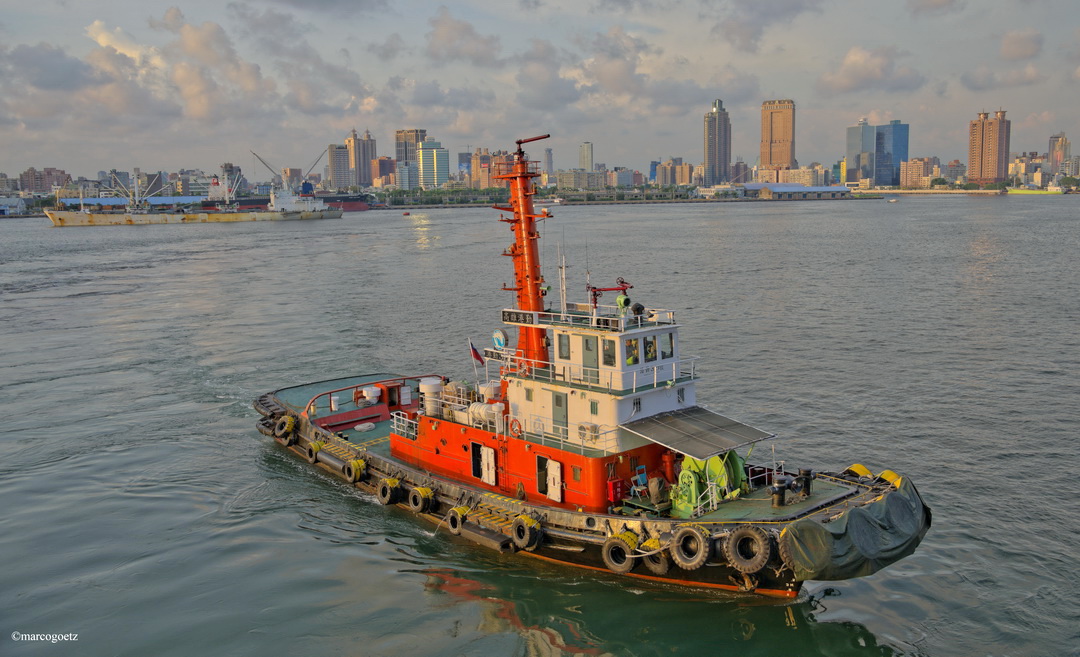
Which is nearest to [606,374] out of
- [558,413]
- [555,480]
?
[558,413]

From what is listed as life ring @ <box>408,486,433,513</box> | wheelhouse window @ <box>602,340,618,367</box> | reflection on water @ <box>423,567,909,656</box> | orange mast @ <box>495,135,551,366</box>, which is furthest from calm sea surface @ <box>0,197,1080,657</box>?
orange mast @ <box>495,135,551,366</box>

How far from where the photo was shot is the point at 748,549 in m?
15.2

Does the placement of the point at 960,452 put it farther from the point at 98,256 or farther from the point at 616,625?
the point at 98,256

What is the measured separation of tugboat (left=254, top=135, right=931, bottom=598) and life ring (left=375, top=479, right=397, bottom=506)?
43mm

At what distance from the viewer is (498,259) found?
274 feet

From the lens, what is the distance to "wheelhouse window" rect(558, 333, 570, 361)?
743 inches

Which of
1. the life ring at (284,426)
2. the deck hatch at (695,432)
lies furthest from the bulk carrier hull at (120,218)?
the deck hatch at (695,432)

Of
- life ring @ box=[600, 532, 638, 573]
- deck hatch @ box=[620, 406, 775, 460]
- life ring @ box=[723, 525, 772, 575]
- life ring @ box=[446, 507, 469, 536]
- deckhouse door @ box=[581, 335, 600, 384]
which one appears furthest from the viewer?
life ring @ box=[446, 507, 469, 536]

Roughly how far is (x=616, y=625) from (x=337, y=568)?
7.35 metres

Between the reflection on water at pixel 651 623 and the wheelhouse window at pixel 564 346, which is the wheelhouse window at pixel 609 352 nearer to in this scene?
the wheelhouse window at pixel 564 346

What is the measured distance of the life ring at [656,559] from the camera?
53.1ft

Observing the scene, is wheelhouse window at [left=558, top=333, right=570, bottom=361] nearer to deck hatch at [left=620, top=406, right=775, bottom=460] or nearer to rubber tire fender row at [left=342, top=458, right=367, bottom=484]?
Result: deck hatch at [left=620, top=406, right=775, bottom=460]

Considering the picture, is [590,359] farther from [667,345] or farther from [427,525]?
[427,525]

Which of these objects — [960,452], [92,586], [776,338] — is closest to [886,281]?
[776,338]
